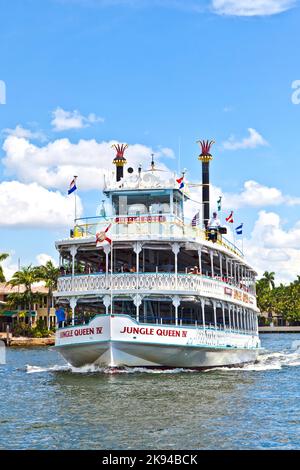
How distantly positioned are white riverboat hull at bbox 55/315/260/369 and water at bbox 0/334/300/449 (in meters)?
0.58

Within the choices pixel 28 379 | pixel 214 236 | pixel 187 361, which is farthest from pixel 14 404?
pixel 214 236

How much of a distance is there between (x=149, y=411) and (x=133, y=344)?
28.7ft

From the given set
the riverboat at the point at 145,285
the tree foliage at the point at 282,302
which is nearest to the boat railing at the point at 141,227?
the riverboat at the point at 145,285

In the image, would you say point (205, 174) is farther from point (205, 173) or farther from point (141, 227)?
point (141, 227)

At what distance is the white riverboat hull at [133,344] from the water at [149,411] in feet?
1.90

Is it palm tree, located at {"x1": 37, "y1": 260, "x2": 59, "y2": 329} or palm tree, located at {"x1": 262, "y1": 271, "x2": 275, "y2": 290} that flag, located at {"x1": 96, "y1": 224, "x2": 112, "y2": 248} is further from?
palm tree, located at {"x1": 262, "y1": 271, "x2": 275, "y2": 290}

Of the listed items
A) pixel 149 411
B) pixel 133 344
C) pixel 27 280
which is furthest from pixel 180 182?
pixel 27 280

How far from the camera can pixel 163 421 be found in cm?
1792

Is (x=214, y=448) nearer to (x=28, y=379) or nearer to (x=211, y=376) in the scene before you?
(x=211, y=376)

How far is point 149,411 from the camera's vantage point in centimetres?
1947

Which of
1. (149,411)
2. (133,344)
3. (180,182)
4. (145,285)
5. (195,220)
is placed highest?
(180,182)

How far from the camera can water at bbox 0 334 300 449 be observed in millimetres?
15836

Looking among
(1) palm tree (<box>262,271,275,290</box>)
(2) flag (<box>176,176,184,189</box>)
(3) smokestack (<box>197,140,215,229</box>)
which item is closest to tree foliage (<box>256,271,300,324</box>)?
(1) palm tree (<box>262,271,275,290</box>)
